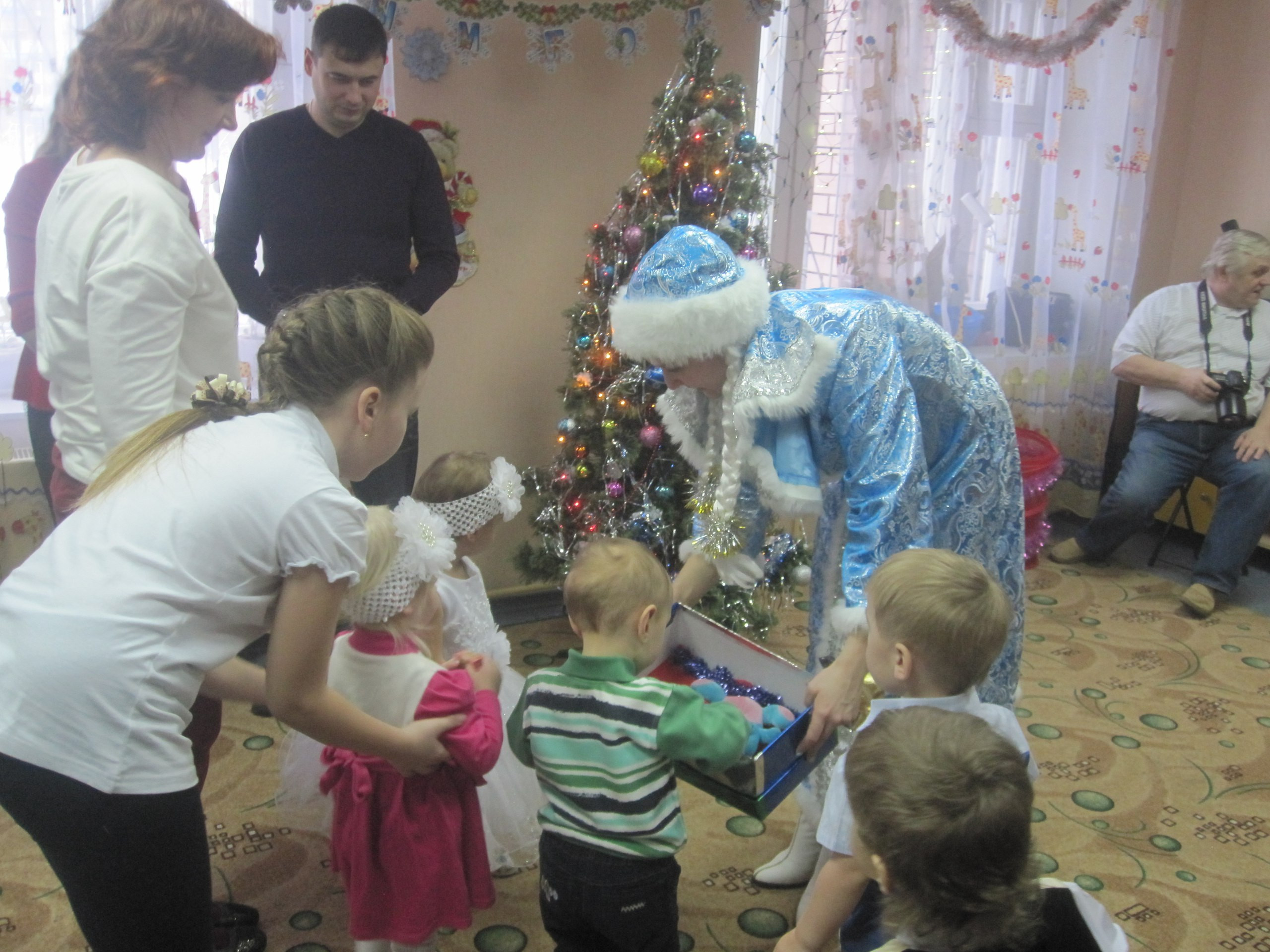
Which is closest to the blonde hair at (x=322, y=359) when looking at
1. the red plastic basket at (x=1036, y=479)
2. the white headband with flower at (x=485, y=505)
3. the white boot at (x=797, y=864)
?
the white headband with flower at (x=485, y=505)

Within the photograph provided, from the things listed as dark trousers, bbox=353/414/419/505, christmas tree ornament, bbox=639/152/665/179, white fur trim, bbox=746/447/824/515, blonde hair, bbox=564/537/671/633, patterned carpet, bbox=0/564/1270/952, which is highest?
christmas tree ornament, bbox=639/152/665/179

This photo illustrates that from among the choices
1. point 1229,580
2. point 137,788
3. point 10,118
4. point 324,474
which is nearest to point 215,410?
point 324,474

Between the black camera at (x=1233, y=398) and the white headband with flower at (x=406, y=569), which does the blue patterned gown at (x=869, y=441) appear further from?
the black camera at (x=1233, y=398)

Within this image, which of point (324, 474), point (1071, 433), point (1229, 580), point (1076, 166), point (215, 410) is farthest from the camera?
point (1071, 433)

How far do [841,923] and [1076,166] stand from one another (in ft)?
12.9

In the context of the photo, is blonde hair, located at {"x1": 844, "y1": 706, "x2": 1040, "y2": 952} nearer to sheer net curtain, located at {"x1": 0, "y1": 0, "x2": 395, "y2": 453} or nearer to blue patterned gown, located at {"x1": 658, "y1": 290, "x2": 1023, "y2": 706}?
blue patterned gown, located at {"x1": 658, "y1": 290, "x2": 1023, "y2": 706}

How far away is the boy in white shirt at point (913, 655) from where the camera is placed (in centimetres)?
148

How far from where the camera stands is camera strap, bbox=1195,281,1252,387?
4.09m

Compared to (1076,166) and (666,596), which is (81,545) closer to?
(666,596)

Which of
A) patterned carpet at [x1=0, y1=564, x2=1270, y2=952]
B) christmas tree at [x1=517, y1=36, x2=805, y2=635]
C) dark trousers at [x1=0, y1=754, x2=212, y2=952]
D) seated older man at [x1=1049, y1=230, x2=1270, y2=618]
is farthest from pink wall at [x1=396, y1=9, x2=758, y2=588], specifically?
dark trousers at [x1=0, y1=754, x2=212, y2=952]

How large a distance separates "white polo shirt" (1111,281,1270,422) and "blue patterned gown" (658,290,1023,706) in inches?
106

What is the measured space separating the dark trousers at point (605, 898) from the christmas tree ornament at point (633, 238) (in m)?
1.96

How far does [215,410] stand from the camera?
1327 mm

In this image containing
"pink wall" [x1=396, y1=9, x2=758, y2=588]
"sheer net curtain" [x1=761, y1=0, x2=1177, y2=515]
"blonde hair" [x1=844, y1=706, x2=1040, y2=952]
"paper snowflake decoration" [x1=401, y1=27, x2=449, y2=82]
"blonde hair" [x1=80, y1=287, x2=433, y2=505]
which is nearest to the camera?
"blonde hair" [x1=844, y1=706, x2=1040, y2=952]
